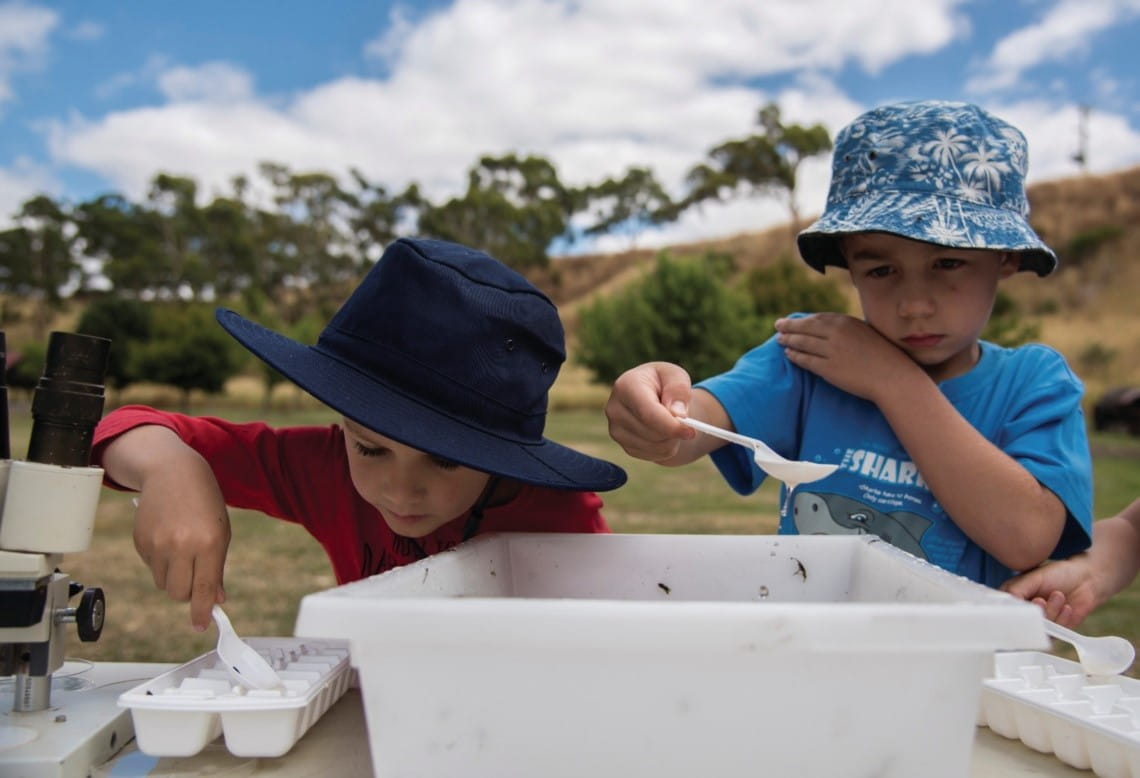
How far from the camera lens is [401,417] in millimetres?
948

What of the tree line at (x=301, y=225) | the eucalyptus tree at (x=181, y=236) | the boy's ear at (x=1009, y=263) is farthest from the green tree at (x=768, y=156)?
the boy's ear at (x=1009, y=263)

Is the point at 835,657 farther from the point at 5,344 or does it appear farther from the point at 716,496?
the point at 716,496

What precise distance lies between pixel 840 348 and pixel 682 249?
42.6 meters

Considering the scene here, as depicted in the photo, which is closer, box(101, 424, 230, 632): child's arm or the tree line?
box(101, 424, 230, 632): child's arm

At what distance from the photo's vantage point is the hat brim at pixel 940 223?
1211mm

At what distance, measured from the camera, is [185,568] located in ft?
3.05

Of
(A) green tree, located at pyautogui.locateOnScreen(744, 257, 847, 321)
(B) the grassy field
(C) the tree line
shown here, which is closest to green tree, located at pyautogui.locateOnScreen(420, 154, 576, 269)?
(C) the tree line

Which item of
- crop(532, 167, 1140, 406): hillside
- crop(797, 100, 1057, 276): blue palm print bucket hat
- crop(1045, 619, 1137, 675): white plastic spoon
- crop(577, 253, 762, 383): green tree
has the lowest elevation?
crop(1045, 619, 1137, 675): white plastic spoon

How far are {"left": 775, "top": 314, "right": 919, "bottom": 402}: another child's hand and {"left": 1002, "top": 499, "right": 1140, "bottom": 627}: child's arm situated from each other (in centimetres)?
32

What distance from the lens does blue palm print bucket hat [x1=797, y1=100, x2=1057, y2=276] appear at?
1231 millimetres

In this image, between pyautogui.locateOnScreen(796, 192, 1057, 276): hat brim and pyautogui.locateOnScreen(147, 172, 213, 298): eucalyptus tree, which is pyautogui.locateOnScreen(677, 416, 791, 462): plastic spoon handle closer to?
pyautogui.locateOnScreen(796, 192, 1057, 276): hat brim

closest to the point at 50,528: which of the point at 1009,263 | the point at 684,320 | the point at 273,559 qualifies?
the point at 1009,263

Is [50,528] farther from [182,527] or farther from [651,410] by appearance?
[651,410]

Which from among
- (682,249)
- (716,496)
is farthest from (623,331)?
(682,249)
